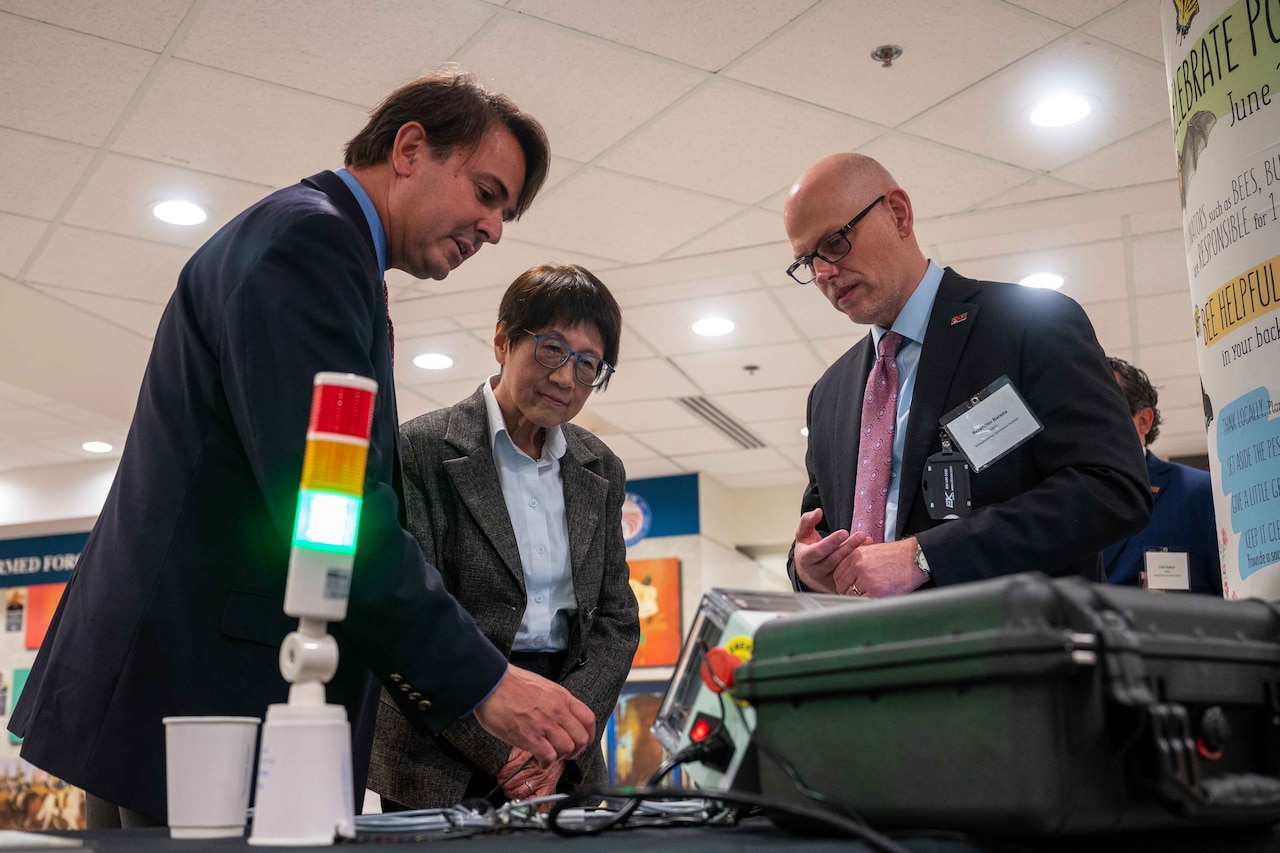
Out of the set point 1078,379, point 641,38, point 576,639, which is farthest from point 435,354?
point 1078,379

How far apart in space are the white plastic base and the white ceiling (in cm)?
266

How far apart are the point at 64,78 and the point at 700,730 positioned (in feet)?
11.1

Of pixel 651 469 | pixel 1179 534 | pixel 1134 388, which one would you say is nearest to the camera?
pixel 1179 534

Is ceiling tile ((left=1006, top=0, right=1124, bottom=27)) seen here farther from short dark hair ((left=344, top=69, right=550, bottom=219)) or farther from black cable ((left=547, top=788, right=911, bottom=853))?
black cable ((left=547, top=788, right=911, bottom=853))

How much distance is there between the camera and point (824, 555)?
4.69ft

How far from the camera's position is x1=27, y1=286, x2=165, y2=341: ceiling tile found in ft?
16.7

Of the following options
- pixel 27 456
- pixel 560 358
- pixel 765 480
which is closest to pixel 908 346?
pixel 560 358

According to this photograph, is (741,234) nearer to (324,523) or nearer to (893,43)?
(893,43)

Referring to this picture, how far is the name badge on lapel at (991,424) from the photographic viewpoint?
4.97 feet

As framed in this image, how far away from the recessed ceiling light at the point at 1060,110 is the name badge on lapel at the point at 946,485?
237cm

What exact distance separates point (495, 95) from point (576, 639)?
3.01 feet

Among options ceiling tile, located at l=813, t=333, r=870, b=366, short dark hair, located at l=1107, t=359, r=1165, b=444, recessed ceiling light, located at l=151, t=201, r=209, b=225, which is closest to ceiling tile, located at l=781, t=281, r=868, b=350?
ceiling tile, located at l=813, t=333, r=870, b=366

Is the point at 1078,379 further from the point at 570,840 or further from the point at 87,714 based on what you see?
the point at 87,714

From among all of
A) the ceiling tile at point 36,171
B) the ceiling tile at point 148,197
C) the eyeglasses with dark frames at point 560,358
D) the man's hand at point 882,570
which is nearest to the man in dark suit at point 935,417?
the man's hand at point 882,570
